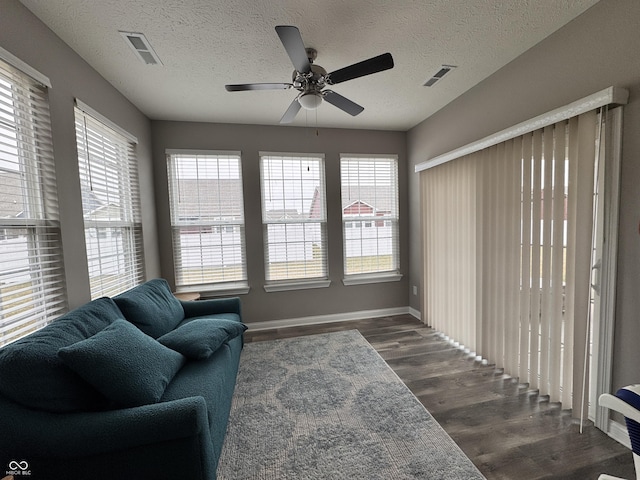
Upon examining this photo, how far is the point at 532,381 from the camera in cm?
222

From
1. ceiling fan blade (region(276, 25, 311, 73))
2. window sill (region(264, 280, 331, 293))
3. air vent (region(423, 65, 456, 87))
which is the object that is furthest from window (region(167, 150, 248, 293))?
air vent (region(423, 65, 456, 87))

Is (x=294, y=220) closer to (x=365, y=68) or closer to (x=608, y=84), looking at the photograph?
(x=365, y=68)

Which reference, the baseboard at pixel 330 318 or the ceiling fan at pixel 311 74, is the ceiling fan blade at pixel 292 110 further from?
the baseboard at pixel 330 318

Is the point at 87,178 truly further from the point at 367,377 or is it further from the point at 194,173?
the point at 367,377

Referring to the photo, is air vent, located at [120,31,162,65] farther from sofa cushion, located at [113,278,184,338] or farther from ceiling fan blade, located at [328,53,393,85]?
sofa cushion, located at [113,278,184,338]

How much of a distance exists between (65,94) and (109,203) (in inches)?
36.2

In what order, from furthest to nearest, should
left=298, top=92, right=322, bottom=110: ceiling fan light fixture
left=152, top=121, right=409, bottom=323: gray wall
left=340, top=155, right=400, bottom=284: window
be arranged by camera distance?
left=340, top=155, right=400, bottom=284: window → left=152, top=121, right=409, bottom=323: gray wall → left=298, top=92, right=322, bottom=110: ceiling fan light fixture

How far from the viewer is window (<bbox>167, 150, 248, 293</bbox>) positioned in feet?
11.4

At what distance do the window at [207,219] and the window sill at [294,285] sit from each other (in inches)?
13.6

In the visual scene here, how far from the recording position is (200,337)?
1.92m

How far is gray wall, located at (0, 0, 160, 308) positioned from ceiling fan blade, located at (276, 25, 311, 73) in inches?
60.4

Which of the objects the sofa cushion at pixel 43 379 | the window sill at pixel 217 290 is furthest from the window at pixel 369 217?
the sofa cushion at pixel 43 379

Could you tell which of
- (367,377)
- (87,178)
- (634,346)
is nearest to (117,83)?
(87,178)

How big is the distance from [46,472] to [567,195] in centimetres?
323
